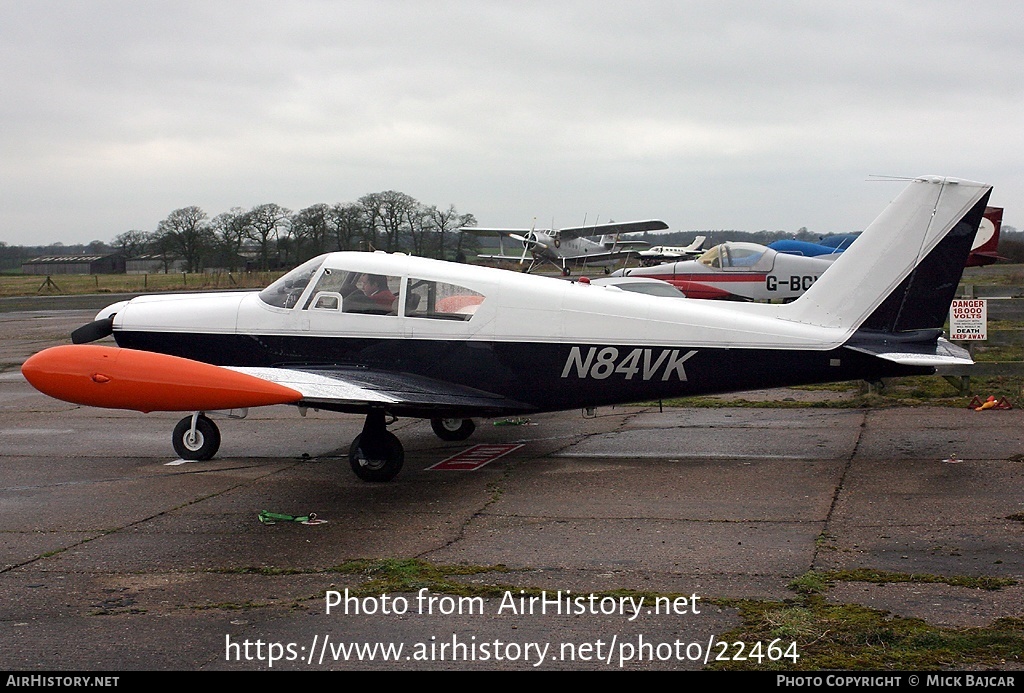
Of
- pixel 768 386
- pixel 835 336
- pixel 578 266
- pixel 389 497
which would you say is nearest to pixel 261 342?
pixel 389 497

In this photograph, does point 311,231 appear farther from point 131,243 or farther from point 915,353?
point 131,243

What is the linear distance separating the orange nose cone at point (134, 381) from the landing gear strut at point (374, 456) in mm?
1899

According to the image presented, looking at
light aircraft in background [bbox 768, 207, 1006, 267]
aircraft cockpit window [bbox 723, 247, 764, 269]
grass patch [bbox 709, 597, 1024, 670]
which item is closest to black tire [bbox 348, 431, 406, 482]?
grass patch [bbox 709, 597, 1024, 670]

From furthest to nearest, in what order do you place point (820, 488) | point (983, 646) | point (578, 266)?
point (578, 266) → point (820, 488) → point (983, 646)

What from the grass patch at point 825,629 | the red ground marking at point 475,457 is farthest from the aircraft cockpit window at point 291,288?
the grass patch at point 825,629

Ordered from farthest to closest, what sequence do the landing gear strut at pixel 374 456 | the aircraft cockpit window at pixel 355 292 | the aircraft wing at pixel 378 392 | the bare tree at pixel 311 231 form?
the bare tree at pixel 311 231
the aircraft cockpit window at pixel 355 292
the landing gear strut at pixel 374 456
the aircraft wing at pixel 378 392

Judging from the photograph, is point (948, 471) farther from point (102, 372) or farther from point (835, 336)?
point (102, 372)

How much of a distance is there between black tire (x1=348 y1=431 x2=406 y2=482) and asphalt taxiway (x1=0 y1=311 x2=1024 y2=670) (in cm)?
16

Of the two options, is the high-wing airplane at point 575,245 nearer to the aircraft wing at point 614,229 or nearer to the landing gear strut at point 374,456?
the aircraft wing at point 614,229

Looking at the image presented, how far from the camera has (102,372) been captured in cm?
700

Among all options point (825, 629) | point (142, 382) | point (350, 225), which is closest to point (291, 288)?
point (142, 382)

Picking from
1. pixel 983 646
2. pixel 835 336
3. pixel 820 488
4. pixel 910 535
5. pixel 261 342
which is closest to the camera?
pixel 983 646

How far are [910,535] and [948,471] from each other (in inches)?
84.1

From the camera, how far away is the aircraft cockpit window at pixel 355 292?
9492 mm
